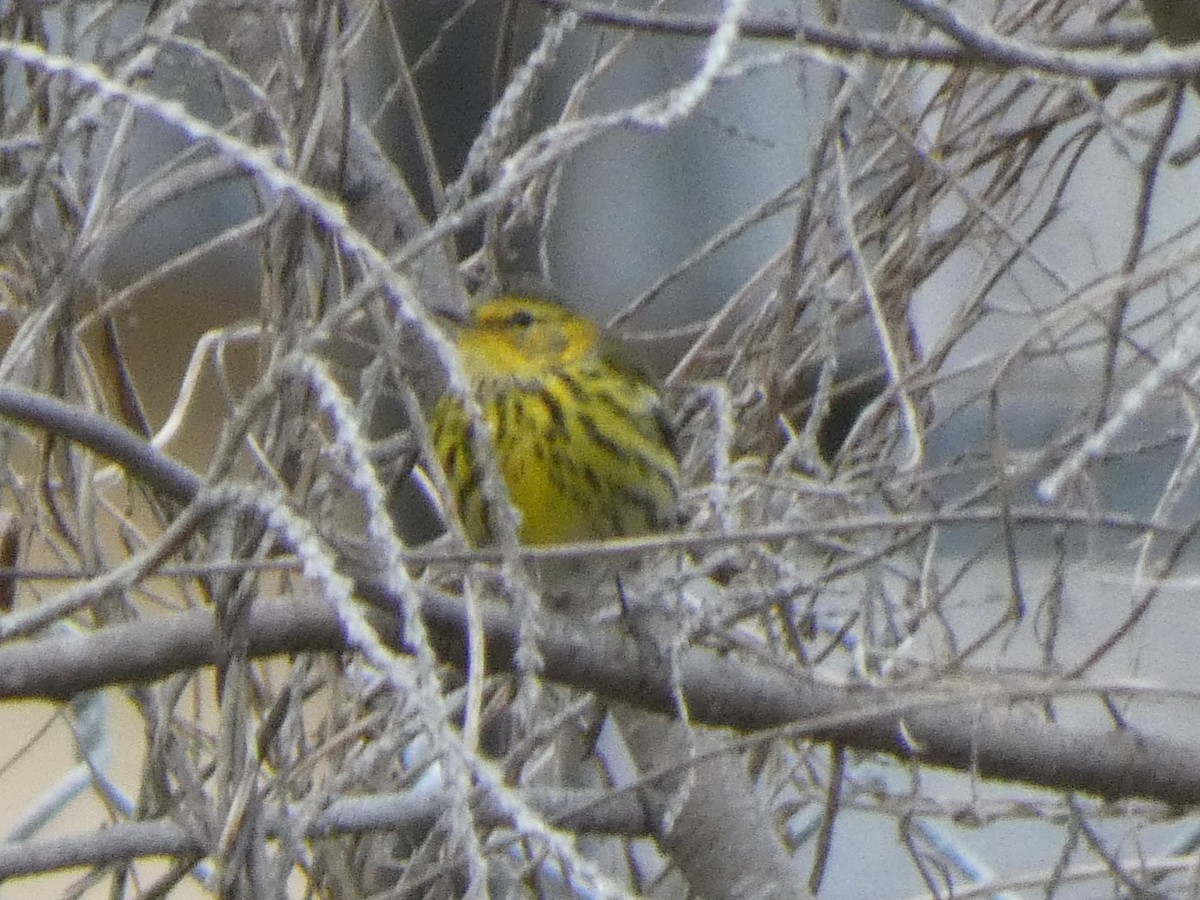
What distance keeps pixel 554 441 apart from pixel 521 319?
207 mm

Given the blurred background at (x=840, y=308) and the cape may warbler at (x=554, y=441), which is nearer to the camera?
the blurred background at (x=840, y=308)

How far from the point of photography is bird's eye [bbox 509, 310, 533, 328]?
11.7 feet

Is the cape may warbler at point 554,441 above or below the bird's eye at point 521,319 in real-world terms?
below

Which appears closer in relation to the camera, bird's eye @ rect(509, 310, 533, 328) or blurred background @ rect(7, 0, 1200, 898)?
blurred background @ rect(7, 0, 1200, 898)

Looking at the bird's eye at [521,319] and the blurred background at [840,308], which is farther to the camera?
the bird's eye at [521,319]

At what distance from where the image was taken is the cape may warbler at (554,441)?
11.5 feet

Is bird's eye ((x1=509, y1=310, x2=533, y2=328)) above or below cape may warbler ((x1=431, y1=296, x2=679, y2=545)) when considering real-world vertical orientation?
above

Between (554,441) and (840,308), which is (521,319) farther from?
(840,308)

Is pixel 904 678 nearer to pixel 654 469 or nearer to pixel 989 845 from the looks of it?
pixel 654 469

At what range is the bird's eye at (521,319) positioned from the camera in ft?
11.7

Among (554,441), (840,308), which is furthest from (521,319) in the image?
(840,308)

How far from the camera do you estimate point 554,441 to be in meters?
3.54

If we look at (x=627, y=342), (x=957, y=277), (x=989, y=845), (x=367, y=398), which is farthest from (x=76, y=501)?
(x=989, y=845)

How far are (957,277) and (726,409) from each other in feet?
7.25
